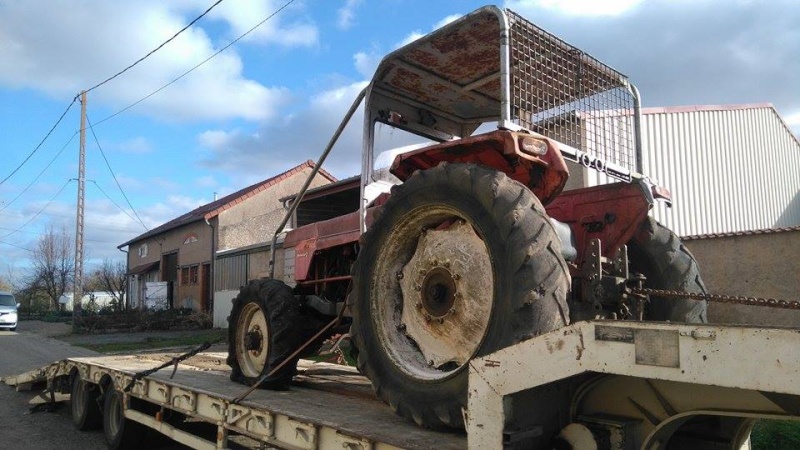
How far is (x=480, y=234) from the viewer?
3.33 metres

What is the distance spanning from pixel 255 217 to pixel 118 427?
23274 mm

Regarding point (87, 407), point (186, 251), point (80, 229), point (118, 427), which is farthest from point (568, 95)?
point (186, 251)

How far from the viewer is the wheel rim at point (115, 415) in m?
6.68

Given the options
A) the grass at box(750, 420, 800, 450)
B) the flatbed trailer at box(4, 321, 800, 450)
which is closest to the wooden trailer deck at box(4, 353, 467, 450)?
the flatbed trailer at box(4, 321, 800, 450)

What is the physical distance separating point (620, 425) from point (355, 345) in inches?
75.4

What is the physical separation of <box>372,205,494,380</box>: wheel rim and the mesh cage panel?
2.91 ft

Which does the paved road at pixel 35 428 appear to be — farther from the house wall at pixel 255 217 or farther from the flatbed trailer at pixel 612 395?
the house wall at pixel 255 217

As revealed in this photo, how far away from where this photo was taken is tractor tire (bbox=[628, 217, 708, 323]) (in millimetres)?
4414

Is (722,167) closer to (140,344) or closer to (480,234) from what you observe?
(480,234)

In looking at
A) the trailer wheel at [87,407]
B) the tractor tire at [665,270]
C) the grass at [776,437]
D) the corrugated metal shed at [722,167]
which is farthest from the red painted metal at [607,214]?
the corrugated metal shed at [722,167]

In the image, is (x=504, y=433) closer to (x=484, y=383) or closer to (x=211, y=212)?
(x=484, y=383)

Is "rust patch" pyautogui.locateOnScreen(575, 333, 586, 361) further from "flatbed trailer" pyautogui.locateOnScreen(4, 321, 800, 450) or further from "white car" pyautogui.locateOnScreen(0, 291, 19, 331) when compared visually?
"white car" pyautogui.locateOnScreen(0, 291, 19, 331)

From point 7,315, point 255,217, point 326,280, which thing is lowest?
point 7,315

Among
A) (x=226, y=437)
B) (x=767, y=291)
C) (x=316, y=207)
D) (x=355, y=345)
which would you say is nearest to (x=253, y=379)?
(x=226, y=437)
